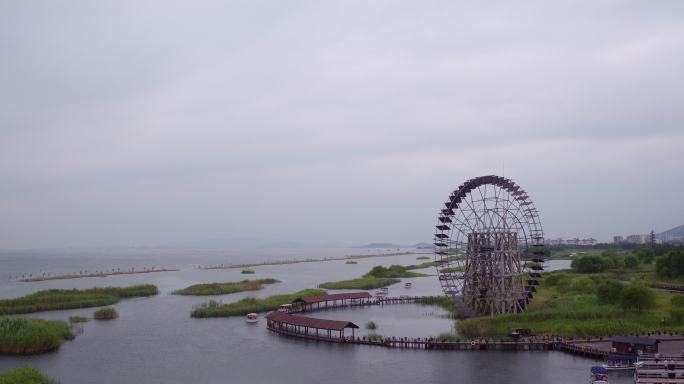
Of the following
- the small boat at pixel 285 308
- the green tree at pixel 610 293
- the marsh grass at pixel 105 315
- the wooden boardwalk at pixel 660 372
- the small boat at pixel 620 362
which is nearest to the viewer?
the wooden boardwalk at pixel 660 372

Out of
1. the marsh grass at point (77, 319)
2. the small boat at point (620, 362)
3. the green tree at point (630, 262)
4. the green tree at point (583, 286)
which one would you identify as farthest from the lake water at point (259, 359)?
the green tree at point (630, 262)

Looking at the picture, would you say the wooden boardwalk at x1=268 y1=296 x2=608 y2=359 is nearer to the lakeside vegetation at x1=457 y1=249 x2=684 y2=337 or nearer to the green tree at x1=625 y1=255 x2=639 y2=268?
the lakeside vegetation at x1=457 y1=249 x2=684 y2=337

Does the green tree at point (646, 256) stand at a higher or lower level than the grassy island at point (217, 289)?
higher

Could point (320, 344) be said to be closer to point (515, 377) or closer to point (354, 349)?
point (354, 349)

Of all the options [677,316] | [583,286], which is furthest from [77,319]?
[677,316]

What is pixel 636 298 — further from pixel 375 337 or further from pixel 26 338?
pixel 26 338

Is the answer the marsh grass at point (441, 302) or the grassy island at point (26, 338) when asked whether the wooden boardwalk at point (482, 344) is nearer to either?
the marsh grass at point (441, 302)
